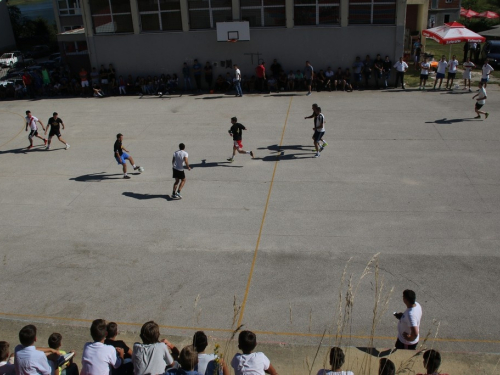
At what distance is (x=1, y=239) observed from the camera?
37.0ft

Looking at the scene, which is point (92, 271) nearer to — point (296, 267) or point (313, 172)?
point (296, 267)

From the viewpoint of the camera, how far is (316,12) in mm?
24672

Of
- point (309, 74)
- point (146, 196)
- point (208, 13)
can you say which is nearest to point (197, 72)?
point (208, 13)

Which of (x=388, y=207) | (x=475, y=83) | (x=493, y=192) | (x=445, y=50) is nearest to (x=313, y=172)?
(x=388, y=207)

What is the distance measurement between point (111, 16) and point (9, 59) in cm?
2097

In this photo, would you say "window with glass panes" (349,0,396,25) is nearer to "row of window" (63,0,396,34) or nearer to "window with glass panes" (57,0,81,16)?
"row of window" (63,0,396,34)

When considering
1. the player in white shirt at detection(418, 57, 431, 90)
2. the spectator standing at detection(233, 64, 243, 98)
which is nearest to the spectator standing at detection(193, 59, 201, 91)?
the spectator standing at detection(233, 64, 243, 98)

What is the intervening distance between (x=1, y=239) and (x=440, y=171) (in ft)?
38.5

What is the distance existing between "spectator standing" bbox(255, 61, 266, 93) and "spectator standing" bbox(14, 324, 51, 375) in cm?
2059

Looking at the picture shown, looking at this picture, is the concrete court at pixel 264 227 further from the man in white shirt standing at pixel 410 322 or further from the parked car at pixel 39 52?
the parked car at pixel 39 52

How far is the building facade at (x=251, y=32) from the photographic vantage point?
963 inches

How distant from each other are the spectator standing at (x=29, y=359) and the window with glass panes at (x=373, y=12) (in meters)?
22.8

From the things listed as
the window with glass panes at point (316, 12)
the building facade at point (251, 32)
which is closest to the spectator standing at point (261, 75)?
the building facade at point (251, 32)

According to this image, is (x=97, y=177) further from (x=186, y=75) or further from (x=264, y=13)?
(x=264, y=13)
